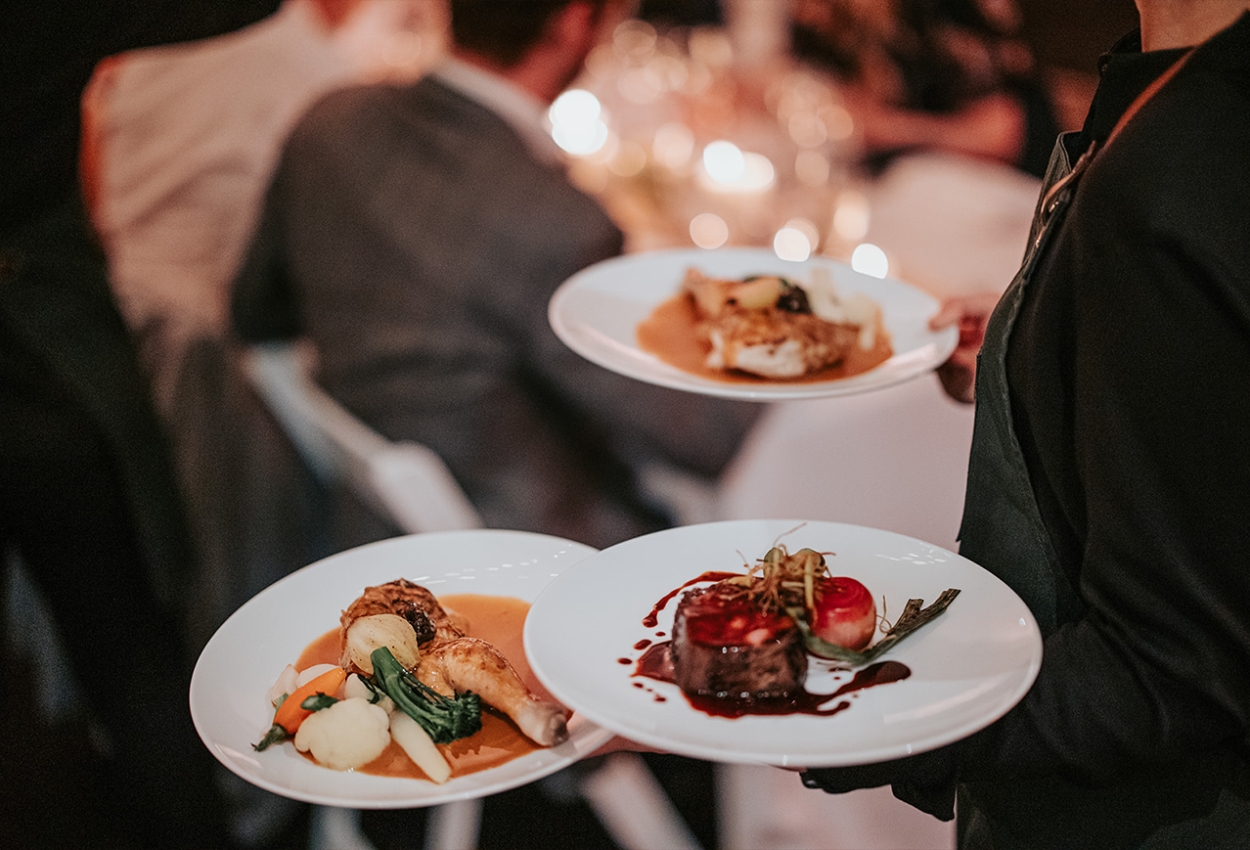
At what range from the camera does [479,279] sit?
2361 millimetres

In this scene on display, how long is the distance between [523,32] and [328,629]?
1977 mm

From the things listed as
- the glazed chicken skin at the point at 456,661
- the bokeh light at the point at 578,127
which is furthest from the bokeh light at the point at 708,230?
the glazed chicken skin at the point at 456,661

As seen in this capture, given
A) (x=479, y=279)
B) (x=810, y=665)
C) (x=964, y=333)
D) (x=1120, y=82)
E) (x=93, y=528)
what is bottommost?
(x=93, y=528)

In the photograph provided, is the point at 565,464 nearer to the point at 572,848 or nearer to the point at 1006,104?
the point at 572,848

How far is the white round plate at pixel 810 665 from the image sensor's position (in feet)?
2.45

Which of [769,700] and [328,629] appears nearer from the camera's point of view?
[769,700]

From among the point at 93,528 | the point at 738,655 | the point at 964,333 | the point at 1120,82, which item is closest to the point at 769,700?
the point at 738,655

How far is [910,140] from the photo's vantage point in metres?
3.73

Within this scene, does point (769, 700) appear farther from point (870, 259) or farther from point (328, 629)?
point (870, 259)

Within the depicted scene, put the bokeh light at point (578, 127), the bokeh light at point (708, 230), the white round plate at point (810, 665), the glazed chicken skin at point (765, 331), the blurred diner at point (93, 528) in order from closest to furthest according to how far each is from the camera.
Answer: the white round plate at point (810, 665)
the glazed chicken skin at point (765, 331)
the blurred diner at point (93, 528)
the bokeh light at point (708, 230)
the bokeh light at point (578, 127)

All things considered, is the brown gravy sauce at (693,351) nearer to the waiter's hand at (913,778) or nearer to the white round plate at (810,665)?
the white round plate at (810,665)

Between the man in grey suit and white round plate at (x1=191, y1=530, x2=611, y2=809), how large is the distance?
4.53ft

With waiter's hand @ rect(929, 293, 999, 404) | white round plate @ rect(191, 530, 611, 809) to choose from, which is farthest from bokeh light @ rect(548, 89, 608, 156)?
white round plate @ rect(191, 530, 611, 809)

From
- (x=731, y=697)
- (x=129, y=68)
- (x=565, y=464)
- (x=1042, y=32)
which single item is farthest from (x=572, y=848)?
(x=1042, y=32)
